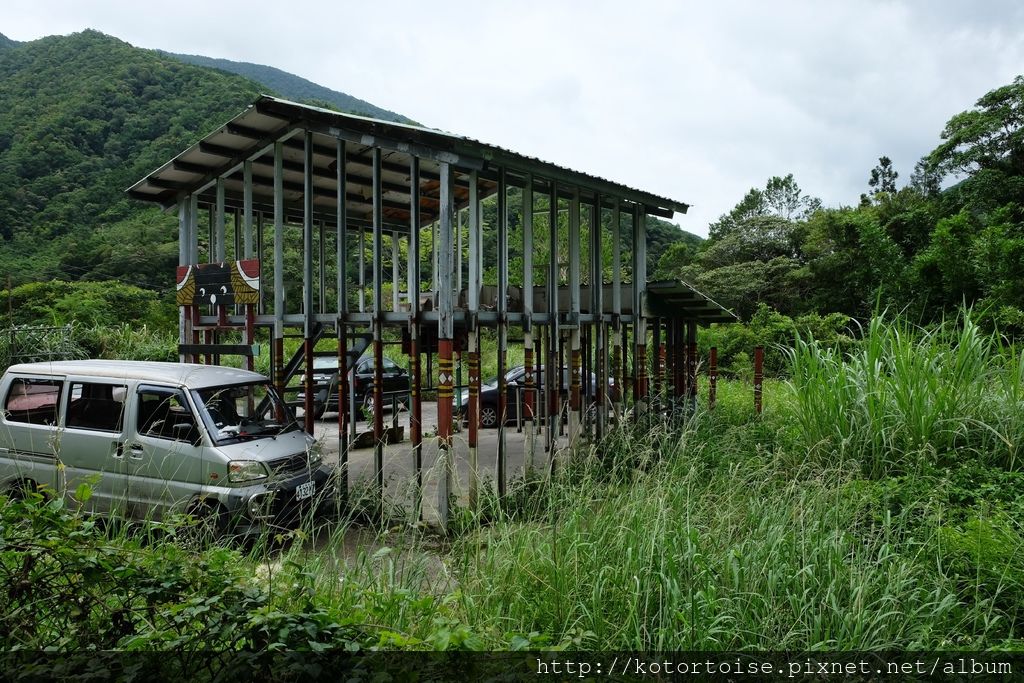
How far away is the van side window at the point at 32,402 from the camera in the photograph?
266 inches

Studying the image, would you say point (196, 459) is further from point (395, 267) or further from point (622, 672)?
point (395, 267)

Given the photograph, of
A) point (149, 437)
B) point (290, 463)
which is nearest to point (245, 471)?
point (290, 463)

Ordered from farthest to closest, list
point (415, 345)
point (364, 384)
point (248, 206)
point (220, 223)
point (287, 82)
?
1. point (287, 82)
2. point (364, 384)
3. point (220, 223)
4. point (248, 206)
5. point (415, 345)

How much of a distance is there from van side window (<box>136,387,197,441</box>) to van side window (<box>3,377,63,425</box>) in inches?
42.1

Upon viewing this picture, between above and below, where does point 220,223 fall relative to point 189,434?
above

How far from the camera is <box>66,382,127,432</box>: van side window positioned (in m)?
6.48

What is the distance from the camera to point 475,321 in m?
7.49

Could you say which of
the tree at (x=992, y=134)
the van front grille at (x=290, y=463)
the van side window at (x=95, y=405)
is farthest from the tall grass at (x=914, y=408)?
the tree at (x=992, y=134)

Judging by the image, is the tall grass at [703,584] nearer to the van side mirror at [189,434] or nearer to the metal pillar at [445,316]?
the metal pillar at [445,316]

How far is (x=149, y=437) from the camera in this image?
6223mm

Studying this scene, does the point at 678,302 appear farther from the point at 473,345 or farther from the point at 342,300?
the point at 342,300

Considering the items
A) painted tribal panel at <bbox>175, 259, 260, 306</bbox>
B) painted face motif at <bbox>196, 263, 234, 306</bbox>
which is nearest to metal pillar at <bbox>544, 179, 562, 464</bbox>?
painted tribal panel at <bbox>175, 259, 260, 306</bbox>

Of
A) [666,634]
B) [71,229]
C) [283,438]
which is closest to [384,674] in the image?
[666,634]

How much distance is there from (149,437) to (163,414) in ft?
1.09
